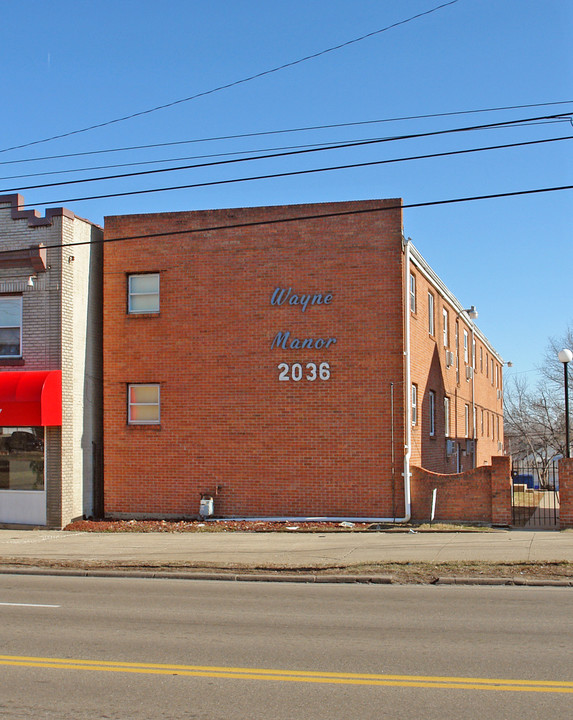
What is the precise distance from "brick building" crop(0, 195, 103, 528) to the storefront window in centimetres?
3

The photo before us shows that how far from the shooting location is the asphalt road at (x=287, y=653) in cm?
636

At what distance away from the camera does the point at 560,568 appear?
43.0ft

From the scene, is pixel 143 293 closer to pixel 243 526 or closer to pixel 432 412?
pixel 243 526

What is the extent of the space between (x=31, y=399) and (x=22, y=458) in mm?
1861

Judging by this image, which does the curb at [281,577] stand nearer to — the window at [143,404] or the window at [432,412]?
the window at [143,404]

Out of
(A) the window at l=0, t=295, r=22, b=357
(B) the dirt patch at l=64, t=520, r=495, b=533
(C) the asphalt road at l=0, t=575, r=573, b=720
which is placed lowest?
(B) the dirt patch at l=64, t=520, r=495, b=533

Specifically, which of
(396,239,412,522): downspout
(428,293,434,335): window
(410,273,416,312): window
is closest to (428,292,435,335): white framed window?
(428,293,434,335): window

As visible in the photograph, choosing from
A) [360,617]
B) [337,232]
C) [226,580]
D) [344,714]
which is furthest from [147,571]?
[337,232]

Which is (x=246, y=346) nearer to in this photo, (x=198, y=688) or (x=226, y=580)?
(x=226, y=580)

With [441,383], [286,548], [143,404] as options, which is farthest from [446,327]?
[286,548]

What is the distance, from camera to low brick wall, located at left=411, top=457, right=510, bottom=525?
18328 millimetres

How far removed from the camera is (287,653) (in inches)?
317

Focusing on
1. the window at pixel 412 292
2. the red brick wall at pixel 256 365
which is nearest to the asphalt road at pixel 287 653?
the red brick wall at pixel 256 365

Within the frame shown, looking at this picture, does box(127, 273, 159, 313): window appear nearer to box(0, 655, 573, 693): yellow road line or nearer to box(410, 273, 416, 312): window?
box(410, 273, 416, 312): window
